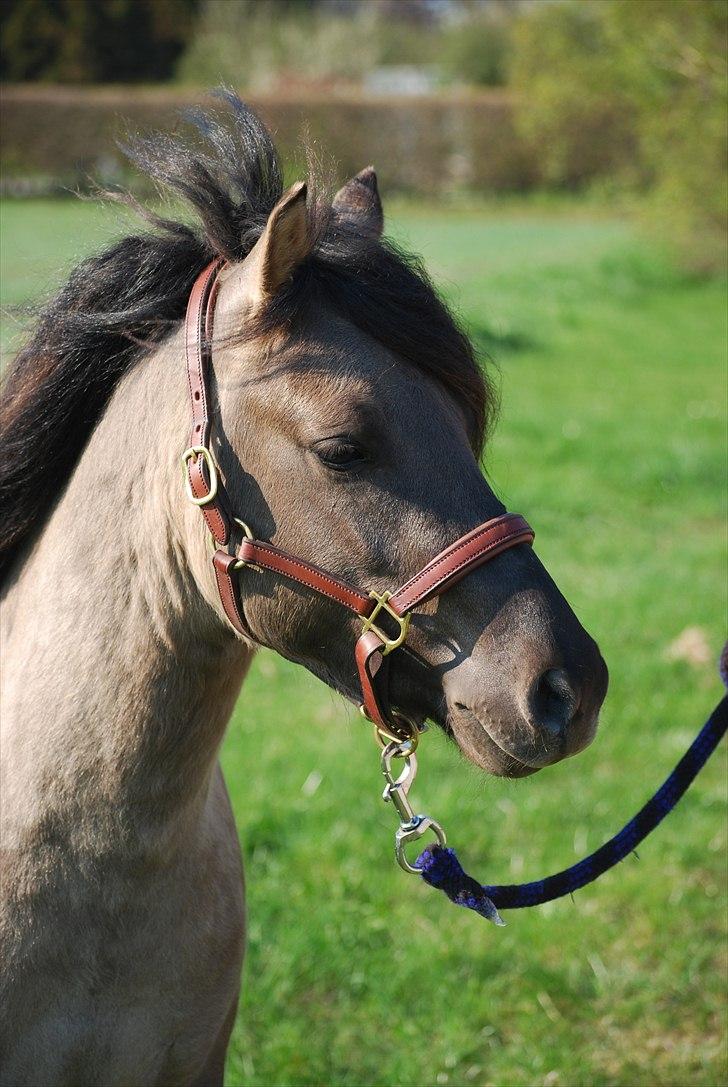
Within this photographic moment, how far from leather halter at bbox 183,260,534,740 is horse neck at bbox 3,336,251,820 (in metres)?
0.08

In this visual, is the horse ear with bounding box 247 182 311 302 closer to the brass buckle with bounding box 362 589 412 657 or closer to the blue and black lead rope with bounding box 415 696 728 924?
the brass buckle with bounding box 362 589 412 657

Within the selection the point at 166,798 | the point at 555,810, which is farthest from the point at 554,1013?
the point at 166,798

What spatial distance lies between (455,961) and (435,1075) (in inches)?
17.1

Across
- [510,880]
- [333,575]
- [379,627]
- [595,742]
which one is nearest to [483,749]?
[379,627]

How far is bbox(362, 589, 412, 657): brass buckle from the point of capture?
1808mm

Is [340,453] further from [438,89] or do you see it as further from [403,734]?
[438,89]

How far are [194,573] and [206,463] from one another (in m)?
0.20

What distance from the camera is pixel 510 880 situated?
3.84 metres

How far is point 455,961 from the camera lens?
11.4 feet

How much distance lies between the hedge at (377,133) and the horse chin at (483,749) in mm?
25757

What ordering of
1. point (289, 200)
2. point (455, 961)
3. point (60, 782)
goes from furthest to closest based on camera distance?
point (455, 961) → point (60, 782) → point (289, 200)

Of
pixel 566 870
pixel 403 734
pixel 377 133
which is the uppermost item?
pixel 403 734

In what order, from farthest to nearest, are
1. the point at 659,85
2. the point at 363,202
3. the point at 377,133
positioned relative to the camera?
the point at 377,133 → the point at 659,85 → the point at 363,202

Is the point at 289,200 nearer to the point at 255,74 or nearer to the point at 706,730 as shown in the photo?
the point at 706,730
